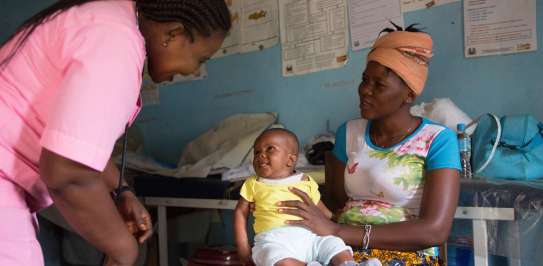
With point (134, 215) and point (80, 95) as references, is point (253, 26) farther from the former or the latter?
point (80, 95)

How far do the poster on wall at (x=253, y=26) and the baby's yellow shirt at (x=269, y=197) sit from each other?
4.77 feet

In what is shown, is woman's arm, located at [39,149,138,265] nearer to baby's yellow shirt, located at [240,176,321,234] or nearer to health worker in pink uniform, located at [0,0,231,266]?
health worker in pink uniform, located at [0,0,231,266]

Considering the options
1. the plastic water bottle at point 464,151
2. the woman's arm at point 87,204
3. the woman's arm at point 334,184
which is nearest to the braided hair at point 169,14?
the woman's arm at point 87,204

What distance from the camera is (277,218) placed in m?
1.58

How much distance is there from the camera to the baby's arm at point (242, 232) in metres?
1.61

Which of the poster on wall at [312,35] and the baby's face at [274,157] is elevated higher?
the poster on wall at [312,35]

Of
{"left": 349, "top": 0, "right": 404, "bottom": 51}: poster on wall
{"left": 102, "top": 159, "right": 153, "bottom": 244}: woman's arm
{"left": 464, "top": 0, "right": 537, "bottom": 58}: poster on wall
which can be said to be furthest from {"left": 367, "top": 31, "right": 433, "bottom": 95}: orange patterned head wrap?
{"left": 102, "top": 159, "right": 153, "bottom": 244}: woman's arm

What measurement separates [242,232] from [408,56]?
0.85 metres

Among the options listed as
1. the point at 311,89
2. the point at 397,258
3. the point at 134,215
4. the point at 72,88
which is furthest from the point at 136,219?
the point at 311,89

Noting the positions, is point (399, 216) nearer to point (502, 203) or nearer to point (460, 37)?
point (502, 203)

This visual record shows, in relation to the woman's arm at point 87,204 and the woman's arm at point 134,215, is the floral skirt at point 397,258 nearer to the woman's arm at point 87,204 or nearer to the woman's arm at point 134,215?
the woman's arm at point 134,215

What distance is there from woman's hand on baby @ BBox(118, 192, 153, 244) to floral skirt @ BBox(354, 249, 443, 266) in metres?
0.73

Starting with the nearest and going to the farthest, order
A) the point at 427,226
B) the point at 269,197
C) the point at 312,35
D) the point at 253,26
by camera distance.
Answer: the point at 427,226
the point at 269,197
the point at 312,35
the point at 253,26

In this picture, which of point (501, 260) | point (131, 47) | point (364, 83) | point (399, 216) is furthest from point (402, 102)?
point (131, 47)
